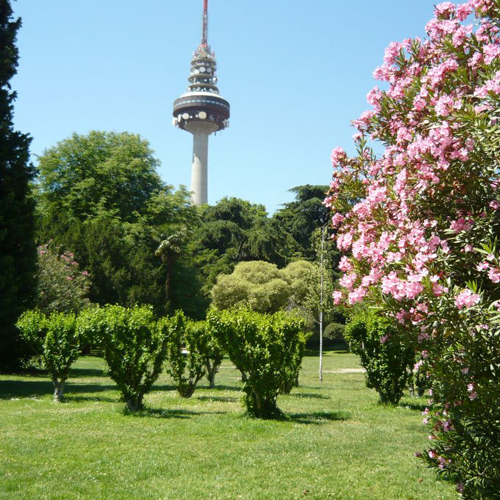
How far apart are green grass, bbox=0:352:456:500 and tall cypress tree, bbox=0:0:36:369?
5.21m

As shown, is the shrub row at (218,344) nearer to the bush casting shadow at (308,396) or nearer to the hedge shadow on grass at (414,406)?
the hedge shadow on grass at (414,406)

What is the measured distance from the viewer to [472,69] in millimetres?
4977

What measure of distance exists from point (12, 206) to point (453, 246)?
17.8 metres

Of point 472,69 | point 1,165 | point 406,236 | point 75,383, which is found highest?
point 1,165

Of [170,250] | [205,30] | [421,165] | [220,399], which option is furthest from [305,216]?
[205,30]

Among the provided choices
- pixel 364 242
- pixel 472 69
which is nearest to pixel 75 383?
pixel 364 242

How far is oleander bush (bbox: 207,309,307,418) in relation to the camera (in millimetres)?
11836

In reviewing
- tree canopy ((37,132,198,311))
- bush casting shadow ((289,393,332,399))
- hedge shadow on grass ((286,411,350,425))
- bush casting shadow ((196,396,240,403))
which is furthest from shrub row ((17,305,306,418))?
Answer: tree canopy ((37,132,198,311))

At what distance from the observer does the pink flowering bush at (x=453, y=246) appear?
395cm

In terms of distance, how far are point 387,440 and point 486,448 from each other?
6.02 m

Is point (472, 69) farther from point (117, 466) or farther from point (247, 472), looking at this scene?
point (117, 466)

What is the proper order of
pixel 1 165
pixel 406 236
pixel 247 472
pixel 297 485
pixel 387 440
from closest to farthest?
pixel 406 236, pixel 297 485, pixel 247 472, pixel 387 440, pixel 1 165

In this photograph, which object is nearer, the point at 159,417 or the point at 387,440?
the point at 387,440

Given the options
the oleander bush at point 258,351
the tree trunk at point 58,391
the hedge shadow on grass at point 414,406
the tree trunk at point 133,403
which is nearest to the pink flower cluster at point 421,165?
the oleander bush at point 258,351
